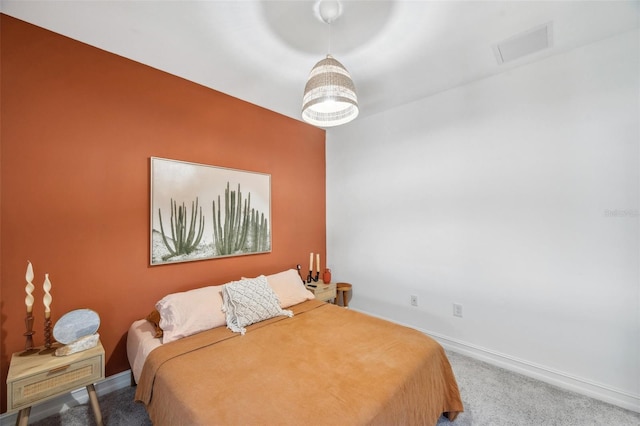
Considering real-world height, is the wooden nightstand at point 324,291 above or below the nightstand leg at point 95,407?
above

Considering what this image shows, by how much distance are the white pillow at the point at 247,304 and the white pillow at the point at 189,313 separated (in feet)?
0.26

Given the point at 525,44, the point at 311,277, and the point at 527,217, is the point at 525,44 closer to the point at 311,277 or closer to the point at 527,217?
the point at 527,217

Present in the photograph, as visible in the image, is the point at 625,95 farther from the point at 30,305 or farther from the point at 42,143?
the point at 30,305

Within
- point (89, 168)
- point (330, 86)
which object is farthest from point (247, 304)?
point (330, 86)

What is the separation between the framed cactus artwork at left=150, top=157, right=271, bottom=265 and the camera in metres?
2.26

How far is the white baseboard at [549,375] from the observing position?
1.84 meters

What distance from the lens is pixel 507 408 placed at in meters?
1.84

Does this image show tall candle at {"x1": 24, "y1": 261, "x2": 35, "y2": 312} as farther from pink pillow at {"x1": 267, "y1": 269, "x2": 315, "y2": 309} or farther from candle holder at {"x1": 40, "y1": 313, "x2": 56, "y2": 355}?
pink pillow at {"x1": 267, "y1": 269, "x2": 315, "y2": 309}

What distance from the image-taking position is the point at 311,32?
6.10 feet

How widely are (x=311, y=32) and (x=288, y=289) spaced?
2.18 meters

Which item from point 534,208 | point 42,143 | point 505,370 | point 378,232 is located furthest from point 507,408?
point 42,143

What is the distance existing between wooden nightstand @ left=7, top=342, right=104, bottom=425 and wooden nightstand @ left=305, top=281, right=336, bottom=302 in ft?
6.28

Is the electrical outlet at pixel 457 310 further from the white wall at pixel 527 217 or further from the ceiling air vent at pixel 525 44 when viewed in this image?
the ceiling air vent at pixel 525 44

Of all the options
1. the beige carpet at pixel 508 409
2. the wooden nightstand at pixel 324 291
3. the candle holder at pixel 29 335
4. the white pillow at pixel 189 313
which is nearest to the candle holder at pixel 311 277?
the wooden nightstand at pixel 324 291
